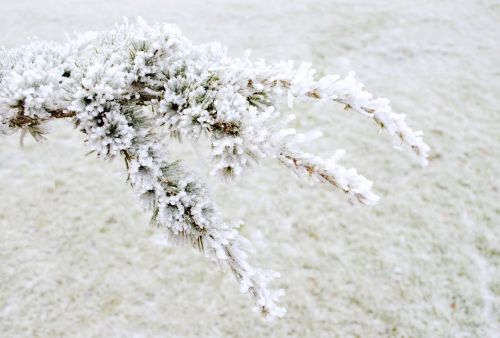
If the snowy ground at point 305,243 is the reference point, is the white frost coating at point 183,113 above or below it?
above

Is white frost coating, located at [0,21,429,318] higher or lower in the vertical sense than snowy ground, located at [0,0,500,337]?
higher

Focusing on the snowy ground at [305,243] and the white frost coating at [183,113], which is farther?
the snowy ground at [305,243]

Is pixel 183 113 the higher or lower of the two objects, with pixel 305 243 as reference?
higher

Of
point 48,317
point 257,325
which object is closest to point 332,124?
point 257,325

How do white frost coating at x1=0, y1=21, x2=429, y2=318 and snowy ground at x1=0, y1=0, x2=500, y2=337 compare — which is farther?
snowy ground at x1=0, y1=0, x2=500, y2=337

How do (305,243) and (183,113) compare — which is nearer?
(183,113)
